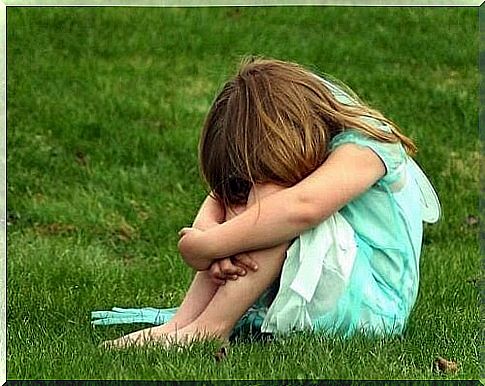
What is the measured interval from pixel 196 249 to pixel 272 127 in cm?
39

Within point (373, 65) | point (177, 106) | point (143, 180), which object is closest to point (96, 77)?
point (177, 106)

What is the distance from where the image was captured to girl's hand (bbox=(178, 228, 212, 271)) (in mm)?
2971

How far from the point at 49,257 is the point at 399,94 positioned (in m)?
2.67

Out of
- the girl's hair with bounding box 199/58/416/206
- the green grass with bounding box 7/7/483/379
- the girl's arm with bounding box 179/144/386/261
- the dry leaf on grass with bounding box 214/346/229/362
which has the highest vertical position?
the girl's hair with bounding box 199/58/416/206

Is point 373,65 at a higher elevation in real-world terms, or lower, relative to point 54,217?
higher

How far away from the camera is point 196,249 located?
2982mm

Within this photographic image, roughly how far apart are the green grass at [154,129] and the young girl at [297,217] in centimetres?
Result: 24

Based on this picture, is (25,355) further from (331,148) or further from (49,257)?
(49,257)

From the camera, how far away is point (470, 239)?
5.12m

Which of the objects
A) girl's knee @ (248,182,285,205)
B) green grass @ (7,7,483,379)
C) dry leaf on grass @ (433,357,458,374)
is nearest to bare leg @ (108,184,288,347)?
girl's knee @ (248,182,285,205)

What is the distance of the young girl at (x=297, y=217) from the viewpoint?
293 centimetres

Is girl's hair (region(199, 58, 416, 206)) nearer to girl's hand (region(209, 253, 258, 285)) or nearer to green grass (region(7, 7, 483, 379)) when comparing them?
girl's hand (region(209, 253, 258, 285))

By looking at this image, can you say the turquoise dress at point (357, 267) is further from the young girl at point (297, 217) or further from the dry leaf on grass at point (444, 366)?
the dry leaf on grass at point (444, 366)

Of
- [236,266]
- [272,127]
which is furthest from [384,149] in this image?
[236,266]
